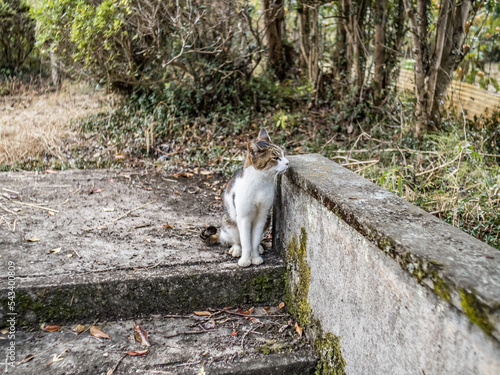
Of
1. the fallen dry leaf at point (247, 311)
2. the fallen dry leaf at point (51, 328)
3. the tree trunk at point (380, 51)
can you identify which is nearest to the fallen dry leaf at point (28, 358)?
the fallen dry leaf at point (51, 328)

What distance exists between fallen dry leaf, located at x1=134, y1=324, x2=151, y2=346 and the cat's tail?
0.84 m

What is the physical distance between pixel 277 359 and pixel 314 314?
0.34m

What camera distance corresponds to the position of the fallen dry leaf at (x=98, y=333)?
2.64 metres

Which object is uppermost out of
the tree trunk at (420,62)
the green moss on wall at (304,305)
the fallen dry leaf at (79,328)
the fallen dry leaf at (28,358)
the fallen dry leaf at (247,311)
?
the tree trunk at (420,62)

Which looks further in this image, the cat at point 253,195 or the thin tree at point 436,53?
the thin tree at point 436,53

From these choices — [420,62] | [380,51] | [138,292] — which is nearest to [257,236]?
[138,292]

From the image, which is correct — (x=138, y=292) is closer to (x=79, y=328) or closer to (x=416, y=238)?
Answer: (x=79, y=328)

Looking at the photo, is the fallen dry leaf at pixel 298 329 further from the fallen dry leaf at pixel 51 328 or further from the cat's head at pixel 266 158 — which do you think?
the fallen dry leaf at pixel 51 328

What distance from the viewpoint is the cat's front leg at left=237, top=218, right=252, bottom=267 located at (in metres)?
2.84

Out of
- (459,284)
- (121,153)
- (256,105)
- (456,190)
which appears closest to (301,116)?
(256,105)

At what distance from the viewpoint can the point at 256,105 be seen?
701 centimetres

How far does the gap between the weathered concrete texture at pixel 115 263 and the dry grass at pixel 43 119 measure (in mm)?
1899

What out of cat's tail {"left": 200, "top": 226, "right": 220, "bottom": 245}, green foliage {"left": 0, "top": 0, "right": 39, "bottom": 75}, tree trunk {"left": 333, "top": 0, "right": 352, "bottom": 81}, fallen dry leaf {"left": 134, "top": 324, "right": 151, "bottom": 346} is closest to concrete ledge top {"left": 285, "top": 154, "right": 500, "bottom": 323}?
cat's tail {"left": 200, "top": 226, "right": 220, "bottom": 245}

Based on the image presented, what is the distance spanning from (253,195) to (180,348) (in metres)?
1.05
